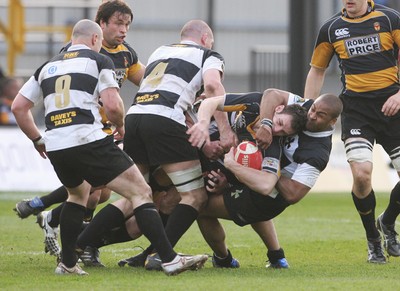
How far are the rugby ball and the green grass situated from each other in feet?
2.72

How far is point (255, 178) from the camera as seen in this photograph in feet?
25.8

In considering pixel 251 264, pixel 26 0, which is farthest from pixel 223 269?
pixel 26 0

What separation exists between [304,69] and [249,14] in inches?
440

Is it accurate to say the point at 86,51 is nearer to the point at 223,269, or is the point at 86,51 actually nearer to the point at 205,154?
the point at 205,154

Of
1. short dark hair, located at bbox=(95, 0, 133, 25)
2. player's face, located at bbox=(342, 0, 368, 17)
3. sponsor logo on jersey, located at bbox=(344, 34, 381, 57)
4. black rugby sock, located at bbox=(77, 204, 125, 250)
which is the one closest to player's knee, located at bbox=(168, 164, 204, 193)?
black rugby sock, located at bbox=(77, 204, 125, 250)

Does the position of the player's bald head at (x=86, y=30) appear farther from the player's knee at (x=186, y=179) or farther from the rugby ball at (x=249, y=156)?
the rugby ball at (x=249, y=156)

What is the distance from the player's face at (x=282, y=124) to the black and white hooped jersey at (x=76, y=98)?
123cm

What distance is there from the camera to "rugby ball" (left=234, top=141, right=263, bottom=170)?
26.1 feet

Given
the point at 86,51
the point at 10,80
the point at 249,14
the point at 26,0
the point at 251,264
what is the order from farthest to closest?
the point at 249,14
the point at 26,0
the point at 10,80
the point at 251,264
the point at 86,51

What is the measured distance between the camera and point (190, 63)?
27.2 feet

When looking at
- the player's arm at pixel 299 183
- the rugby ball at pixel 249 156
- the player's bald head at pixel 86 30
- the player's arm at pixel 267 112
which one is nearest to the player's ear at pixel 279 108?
the player's arm at pixel 267 112

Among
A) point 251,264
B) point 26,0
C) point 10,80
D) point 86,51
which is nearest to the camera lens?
point 86,51

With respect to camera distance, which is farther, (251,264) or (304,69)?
(304,69)

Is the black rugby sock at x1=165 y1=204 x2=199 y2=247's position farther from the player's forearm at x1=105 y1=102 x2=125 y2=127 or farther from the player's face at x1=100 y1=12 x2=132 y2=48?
the player's face at x1=100 y1=12 x2=132 y2=48
